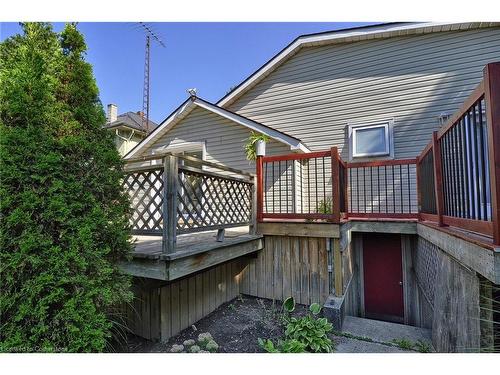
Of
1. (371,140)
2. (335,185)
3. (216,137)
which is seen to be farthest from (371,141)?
(216,137)

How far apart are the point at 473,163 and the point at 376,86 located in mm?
5197

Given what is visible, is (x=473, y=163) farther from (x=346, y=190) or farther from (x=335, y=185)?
(x=346, y=190)

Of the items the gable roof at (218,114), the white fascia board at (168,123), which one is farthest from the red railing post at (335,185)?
the white fascia board at (168,123)

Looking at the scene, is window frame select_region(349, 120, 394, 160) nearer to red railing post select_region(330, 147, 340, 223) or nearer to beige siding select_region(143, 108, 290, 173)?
beige siding select_region(143, 108, 290, 173)

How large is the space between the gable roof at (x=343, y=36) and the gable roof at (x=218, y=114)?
1131 millimetres

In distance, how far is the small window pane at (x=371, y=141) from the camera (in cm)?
625

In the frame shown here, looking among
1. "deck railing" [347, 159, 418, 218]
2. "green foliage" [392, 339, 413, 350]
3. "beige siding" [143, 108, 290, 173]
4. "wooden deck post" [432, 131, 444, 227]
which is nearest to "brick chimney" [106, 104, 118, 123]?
"beige siding" [143, 108, 290, 173]

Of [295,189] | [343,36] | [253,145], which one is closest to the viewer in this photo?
[295,189]

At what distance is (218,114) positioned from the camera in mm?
6957

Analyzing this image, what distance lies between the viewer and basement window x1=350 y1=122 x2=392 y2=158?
6.18 meters

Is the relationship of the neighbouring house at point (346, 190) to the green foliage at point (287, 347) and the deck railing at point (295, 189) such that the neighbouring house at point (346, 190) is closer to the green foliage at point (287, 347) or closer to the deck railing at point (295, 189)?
the deck railing at point (295, 189)

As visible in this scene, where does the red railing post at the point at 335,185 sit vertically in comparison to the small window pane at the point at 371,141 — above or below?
below
